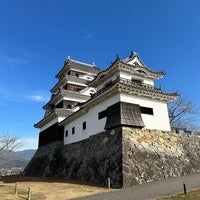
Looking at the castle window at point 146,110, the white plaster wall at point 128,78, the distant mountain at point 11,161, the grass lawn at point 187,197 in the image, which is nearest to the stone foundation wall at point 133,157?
the castle window at point 146,110

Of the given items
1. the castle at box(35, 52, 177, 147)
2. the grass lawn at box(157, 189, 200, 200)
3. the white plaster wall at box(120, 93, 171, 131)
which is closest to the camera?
the grass lawn at box(157, 189, 200, 200)

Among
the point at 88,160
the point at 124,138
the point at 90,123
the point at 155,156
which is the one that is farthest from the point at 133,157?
the point at 90,123

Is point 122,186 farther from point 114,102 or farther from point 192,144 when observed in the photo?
point 192,144

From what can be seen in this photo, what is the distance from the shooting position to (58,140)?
955 inches

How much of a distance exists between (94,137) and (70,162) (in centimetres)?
504

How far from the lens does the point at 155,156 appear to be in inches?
578

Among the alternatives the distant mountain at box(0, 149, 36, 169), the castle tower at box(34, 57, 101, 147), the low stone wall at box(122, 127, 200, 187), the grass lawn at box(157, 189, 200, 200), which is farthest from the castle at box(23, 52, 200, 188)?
the distant mountain at box(0, 149, 36, 169)

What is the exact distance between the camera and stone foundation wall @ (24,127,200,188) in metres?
13.2

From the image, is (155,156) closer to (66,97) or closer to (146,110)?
(146,110)

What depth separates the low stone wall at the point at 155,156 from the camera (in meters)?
13.1

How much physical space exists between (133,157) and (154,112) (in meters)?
5.09

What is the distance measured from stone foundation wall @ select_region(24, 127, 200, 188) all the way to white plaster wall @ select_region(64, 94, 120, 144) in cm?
77

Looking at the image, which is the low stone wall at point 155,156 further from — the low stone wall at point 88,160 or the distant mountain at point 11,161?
the distant mountain at point 11,161

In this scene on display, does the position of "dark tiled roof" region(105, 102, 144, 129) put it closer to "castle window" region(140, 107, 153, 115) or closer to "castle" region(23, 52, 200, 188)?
"castle" region(23, 52, 200, 188)
